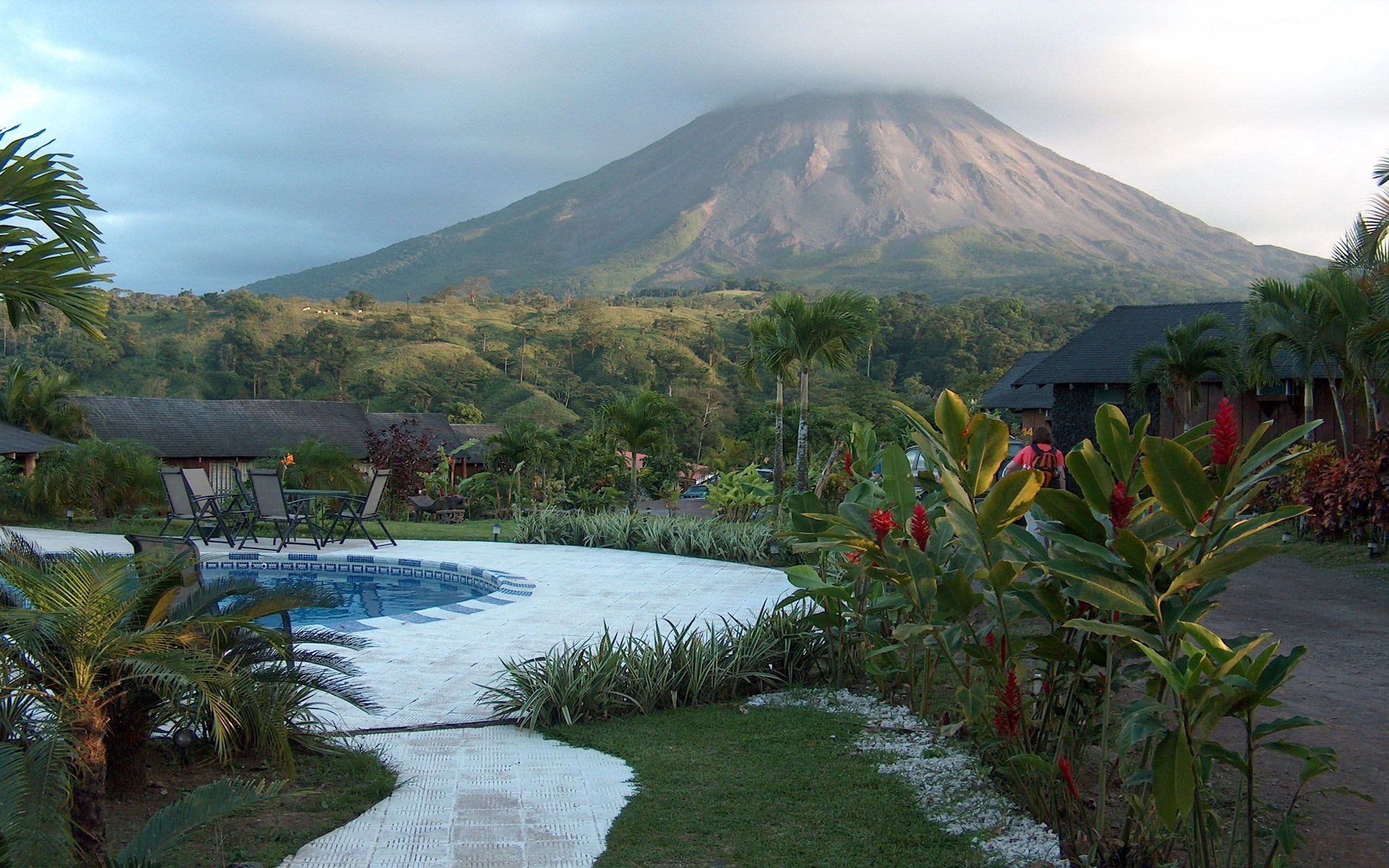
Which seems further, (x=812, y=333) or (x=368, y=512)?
(x=812, y=333)

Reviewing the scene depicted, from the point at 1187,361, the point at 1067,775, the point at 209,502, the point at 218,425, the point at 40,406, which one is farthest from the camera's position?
the point at 218,425

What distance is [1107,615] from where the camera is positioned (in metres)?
3.10

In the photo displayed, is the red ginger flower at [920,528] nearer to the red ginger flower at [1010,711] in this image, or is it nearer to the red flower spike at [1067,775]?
the red ginger flower at [1010,711]

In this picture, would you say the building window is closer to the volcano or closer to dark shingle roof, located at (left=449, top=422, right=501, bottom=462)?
dark shingle roof, located at (left=449, top=422, right=501, bottom=462)

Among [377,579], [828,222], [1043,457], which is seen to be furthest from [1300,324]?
[828,222]

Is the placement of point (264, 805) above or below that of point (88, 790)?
below

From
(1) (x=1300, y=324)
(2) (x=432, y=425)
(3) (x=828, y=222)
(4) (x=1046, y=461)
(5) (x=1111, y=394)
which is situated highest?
(3) (x=828, y=222)

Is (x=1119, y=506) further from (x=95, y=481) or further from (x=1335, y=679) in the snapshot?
(x=95, y=481)

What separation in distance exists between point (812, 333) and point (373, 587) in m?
6.93

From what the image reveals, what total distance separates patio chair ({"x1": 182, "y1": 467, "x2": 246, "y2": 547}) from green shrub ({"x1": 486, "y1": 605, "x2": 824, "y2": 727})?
7393 mm

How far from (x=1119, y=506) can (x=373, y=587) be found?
8739mm

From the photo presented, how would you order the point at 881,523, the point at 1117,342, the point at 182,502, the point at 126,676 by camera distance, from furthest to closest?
the point at 1117,342 < the point at 182,502 < the point at 881,523 < the point at 126,676

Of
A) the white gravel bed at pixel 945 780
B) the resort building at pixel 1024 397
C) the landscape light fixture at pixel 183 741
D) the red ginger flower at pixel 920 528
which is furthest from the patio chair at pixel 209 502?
the resort building at pixel 1024 397

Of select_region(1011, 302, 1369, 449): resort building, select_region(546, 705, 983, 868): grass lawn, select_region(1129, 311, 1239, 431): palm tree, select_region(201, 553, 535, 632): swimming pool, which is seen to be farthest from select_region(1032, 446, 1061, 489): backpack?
select_region(1011, 302, 1369, 449): resort building
